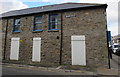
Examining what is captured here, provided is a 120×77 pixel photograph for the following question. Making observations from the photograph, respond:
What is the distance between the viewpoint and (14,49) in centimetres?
1092

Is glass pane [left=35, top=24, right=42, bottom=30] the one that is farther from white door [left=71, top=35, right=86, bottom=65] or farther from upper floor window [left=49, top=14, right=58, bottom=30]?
white door [left=71, top=35, right=86, bottom=65]

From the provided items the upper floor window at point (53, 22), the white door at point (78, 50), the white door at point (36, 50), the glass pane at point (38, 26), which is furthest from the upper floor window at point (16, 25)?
the white door at point (78, 50)

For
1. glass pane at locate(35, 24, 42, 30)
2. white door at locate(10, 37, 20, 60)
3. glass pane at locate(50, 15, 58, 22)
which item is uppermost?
glass pane at locate(50, 15, 58, 22)

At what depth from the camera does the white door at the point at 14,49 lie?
10.7 meters

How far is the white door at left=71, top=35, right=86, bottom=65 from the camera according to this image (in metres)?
8.30

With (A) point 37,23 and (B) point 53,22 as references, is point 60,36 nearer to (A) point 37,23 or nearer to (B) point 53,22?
(B) point 53,22

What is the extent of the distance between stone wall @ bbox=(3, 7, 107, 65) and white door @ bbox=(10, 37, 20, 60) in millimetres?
528

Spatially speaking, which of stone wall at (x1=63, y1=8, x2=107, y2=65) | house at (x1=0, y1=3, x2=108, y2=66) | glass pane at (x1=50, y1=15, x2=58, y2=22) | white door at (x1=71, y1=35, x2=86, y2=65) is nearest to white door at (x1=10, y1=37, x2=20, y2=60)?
house at (x1=0, y1=3, x2=108, y2=66)

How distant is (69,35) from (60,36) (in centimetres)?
98

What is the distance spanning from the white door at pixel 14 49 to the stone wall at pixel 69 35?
0.53 m

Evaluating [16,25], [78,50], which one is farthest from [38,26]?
[78,50]

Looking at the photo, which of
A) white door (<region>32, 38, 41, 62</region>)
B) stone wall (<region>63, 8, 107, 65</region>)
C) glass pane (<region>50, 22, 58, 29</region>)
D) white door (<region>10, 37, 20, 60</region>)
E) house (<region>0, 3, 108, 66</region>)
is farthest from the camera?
white door (<region>10, 37, 20, 60</region>)

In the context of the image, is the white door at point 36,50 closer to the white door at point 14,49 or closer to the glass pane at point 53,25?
the glass pane at point 53,25

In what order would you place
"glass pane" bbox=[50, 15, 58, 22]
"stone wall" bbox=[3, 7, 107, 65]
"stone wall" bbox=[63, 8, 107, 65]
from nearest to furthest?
"stone wall" bbox=[63, 8, 107, 65], "stone wall" bbox=[3, 7, 107, 65], "glass pane" bbox=[50, 15, 58, 22]
